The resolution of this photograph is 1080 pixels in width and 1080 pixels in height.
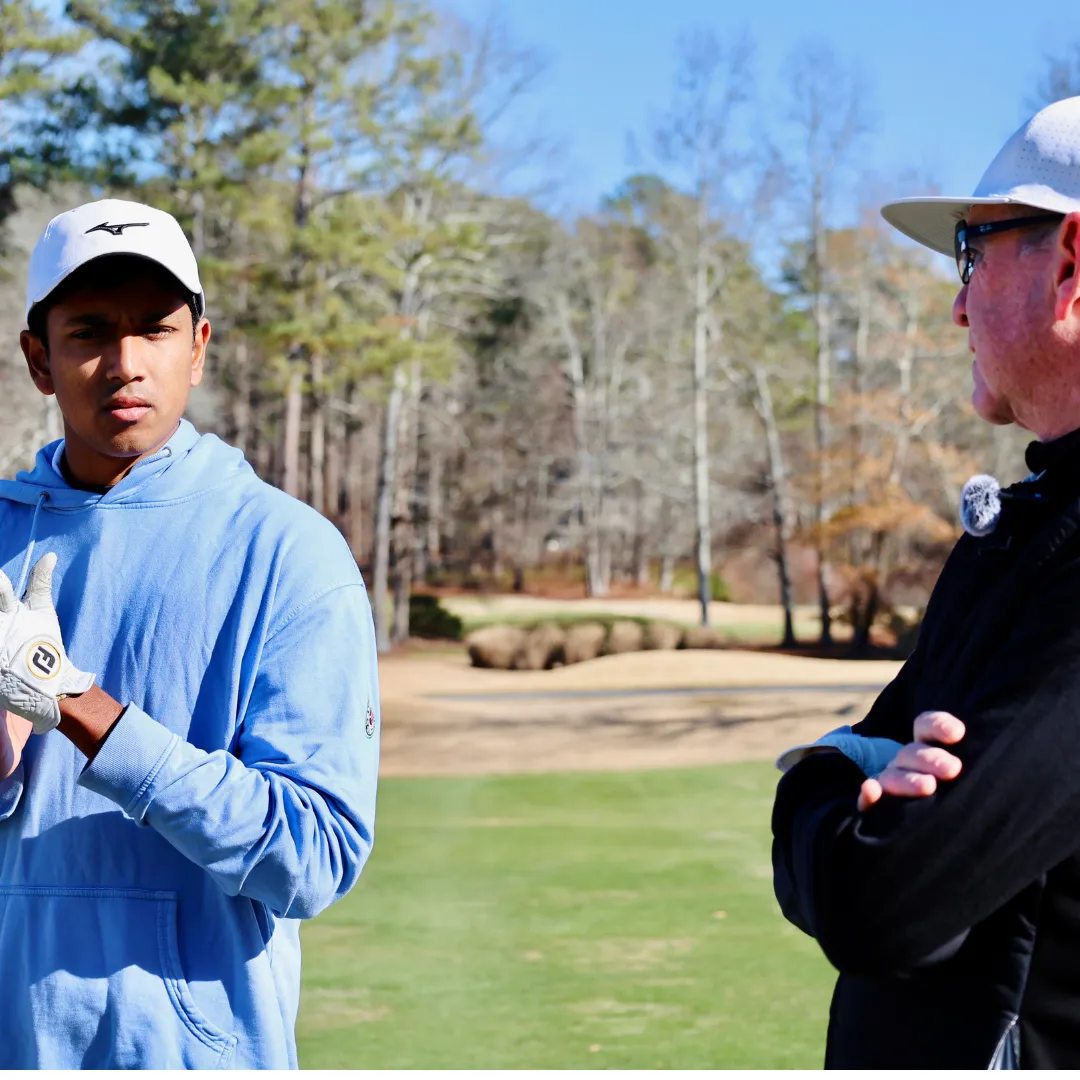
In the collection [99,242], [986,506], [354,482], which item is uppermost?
[99,242]

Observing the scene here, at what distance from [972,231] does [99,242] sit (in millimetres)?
1079

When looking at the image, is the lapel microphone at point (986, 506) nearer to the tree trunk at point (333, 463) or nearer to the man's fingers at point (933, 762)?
the man's fingers at point (933, 762)

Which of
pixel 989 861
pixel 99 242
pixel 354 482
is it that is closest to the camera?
pixel 989 861

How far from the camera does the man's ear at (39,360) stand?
6.51 feet

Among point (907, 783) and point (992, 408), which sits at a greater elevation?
point (992, 408)

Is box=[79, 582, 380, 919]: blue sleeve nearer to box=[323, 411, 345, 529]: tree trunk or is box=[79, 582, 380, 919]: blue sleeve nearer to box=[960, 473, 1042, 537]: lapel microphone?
box=[960, 473, 1042, 537]: lapel microphone

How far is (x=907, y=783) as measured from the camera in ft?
4.29

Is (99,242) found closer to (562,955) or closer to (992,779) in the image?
(992,779)

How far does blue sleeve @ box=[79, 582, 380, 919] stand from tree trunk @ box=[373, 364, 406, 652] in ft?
78.4

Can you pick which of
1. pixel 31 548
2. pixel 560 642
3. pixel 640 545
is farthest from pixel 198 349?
pixel 640 545

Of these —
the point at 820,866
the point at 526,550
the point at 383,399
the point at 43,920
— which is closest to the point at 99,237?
the point at 43,920

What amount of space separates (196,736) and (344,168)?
23299mm

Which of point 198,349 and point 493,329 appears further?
point 493,329

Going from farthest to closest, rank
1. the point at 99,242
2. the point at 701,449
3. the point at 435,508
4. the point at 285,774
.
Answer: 1. the point at 435,508
2. the point at 701,449
3. the point at 99,242
4. the point at 285,774
